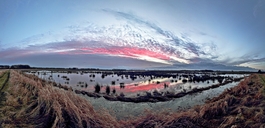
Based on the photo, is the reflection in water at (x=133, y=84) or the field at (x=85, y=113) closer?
the field at (x=85, y=113)

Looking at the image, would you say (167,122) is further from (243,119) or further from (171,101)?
(171,101)

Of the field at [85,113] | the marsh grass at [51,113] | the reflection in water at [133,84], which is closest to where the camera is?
the marsh grass at [51,113]

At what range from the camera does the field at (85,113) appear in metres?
5.03

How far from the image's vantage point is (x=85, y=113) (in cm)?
543

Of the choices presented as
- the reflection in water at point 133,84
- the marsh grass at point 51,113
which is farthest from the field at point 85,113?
the reflection in water at point 133,84

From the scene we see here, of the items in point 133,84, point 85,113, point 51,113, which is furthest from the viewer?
point 133,84

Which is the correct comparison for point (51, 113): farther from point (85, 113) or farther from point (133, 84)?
point (133, 84)

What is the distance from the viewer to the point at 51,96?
5.57 m

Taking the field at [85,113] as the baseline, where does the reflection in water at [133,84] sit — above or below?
below

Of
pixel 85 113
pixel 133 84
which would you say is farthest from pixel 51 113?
pixel 133 84

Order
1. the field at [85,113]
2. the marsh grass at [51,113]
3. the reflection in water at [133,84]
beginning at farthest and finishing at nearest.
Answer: the reflection in water at [133,84]
the field at [85,113]
the marsh grass at [51,113]

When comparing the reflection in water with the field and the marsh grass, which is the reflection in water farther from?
the marsh grass

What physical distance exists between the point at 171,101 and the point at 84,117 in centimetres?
974

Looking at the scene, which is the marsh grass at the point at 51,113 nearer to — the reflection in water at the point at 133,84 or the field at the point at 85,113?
the field at the point at 85,113
